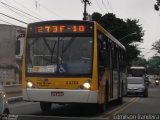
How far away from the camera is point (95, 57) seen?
1803 centimetres

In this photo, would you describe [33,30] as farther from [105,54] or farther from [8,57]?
[8,57]

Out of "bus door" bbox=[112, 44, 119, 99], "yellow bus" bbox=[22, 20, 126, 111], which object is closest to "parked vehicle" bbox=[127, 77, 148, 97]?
"bus door" bbox=[112, 44, 119, 99]

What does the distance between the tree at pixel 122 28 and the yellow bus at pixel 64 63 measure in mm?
65610

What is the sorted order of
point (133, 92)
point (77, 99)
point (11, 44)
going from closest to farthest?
point (77, 99), point (133, 92), point (11, 44)

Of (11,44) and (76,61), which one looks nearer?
(76,61)

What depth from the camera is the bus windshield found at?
18.1m

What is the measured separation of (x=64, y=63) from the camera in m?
18.2

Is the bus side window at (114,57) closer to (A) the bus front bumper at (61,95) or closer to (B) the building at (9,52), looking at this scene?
A: (A) the bus front bumper at (61,95)

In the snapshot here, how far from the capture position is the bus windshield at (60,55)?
59.3 feet

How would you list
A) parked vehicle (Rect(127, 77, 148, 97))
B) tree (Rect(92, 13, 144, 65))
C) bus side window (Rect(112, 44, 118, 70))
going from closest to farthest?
1. bus side window (Rect(112, 44, 118, 70))
2. parked vehicle (Rect(127, 77, 148, 97))
3. tree (Rect(92, 13, 144, 65))

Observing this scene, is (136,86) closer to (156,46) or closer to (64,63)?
(64,63)

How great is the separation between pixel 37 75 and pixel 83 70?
168cm

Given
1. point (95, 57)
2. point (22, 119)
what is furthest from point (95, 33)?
point (22, 119)

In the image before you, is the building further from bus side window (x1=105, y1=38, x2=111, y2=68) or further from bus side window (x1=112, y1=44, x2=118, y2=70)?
bus side window (x1=105, y1=38, x2=111, y2=68)
